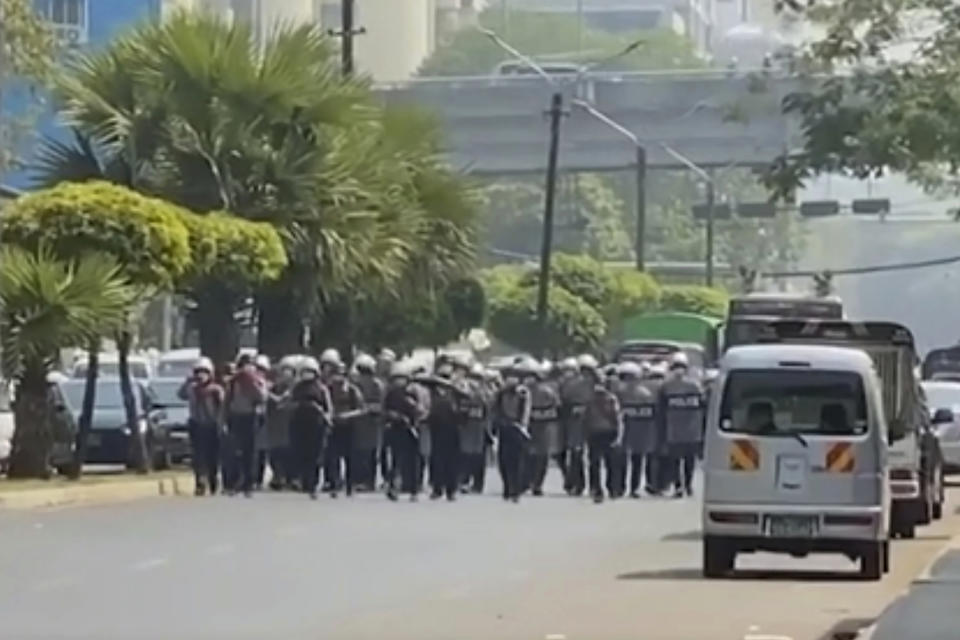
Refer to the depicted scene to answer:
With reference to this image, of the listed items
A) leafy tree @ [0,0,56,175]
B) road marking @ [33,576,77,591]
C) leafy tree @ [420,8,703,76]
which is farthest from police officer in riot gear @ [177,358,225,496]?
leafy tree @ [420,8,703,76]

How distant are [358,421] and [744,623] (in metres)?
20.4

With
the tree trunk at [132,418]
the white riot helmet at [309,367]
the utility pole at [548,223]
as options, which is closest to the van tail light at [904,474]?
the white riot helmet at [309,367]

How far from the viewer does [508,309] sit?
259 feet

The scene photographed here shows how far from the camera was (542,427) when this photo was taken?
4156 centimetres

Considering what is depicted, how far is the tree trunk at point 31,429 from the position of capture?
129 feet

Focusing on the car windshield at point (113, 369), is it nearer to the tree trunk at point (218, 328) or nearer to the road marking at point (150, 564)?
the tree trunk at point (218, 328)

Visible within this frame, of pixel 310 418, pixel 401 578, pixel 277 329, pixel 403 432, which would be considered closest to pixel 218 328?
pixel 277 329

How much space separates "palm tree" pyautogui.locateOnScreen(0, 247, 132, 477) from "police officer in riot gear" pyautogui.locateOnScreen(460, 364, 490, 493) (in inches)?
190

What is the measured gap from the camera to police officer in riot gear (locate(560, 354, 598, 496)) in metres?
41.5

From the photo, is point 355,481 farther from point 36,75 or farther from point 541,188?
point 541,188

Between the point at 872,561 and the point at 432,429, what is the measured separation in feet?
48.9

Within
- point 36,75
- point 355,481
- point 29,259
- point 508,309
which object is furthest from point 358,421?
point 508,309

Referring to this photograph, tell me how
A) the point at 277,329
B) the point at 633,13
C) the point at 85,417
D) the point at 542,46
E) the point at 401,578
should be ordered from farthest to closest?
the point at 633,13, the point at 542,46, the point at 277,329, the point at 85,417, the point at 401,578

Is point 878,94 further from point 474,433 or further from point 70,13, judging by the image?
point 70,13
